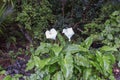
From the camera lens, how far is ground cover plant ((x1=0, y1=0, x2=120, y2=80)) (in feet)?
11.3

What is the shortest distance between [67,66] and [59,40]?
2.46 feet

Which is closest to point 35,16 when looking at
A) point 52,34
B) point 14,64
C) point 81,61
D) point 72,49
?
point 14,64

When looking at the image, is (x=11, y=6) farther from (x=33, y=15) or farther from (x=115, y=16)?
(x=115, y=16)

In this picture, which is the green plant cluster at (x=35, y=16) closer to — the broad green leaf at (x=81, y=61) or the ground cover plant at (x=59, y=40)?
the ground cover plant at (x=59, y=40)

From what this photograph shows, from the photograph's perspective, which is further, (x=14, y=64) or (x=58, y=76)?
(x=14, y=64)

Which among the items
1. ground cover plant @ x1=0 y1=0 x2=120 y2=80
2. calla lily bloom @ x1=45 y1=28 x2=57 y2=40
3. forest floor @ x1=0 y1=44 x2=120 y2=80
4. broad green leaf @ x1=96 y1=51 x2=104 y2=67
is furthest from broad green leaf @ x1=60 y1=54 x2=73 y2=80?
forest floor @ x1=0 y1=44 x2=120 y2=80

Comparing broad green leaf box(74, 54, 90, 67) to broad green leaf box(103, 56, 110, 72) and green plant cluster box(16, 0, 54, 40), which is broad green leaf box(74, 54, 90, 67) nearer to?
broad green leaf box(103, 56, 110, 72)

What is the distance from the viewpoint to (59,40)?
3979mm

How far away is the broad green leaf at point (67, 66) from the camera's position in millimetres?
3287

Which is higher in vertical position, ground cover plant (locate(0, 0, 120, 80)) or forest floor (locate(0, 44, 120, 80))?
ground cover plant (locate(0, 0, 120, 80))

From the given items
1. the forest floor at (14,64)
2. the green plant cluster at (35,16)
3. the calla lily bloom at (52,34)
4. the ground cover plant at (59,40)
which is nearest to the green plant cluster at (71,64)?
the ground cover plant at (59,40)

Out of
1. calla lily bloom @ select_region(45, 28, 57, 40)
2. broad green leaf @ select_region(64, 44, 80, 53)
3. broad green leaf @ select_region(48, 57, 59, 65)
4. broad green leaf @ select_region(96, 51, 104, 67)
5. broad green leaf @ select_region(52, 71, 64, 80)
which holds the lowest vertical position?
broad green leaf @ select_region(52, 71, 64, 80)

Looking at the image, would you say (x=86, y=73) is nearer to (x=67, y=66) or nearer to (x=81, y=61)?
(x=81, y=61)

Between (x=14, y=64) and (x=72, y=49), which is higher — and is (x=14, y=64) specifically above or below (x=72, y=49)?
below
